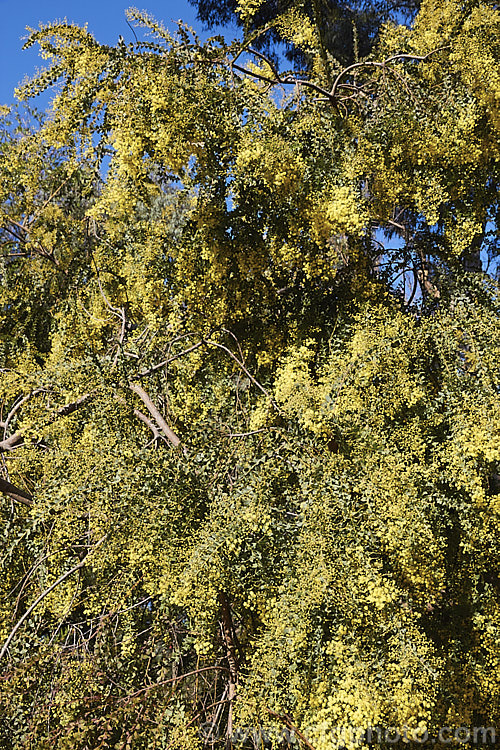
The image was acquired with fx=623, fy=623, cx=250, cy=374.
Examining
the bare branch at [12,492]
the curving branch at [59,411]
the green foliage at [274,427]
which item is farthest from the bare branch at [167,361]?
the bare branch at [12,492]

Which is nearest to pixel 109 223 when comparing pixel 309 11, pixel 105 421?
pixel 105 421

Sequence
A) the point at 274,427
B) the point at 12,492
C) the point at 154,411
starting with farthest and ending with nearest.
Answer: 1. the point at 154,411
2. the point at 12,492
3. the point at 274,427

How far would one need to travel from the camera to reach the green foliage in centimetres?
308

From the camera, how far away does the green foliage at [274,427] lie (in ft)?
10.1

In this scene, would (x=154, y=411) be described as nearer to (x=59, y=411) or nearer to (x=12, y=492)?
→ (x=59, y=411)

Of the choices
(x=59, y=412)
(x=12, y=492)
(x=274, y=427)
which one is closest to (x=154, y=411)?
(x=59, y=412)

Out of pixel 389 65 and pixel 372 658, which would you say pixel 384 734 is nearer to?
pixel 372 658

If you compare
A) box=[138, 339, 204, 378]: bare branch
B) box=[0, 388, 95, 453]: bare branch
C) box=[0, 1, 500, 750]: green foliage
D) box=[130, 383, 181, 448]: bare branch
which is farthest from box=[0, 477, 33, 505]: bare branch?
box=[138, 339, 204, 378]: bare branch

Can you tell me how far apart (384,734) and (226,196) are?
3147mm

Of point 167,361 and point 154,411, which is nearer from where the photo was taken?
point 167,361

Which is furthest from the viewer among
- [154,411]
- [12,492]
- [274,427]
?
[154,411]

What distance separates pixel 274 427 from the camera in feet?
11.5

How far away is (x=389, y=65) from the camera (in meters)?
4.19

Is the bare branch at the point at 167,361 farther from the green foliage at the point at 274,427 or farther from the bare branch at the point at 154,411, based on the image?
the bare branch at the point at 154,411
